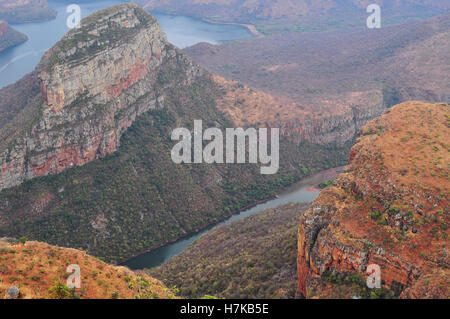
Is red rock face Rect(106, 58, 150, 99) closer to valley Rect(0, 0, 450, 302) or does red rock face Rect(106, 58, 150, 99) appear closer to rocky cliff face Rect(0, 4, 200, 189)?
rocky cliff face Rect(0, 4, 200, 189)

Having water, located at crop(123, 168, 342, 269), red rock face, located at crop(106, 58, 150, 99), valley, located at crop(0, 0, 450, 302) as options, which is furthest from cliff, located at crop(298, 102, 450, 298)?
red rock face, located at crop(106, 58, 150, 99)

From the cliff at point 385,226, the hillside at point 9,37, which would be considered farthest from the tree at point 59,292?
the hillside at point 9,37

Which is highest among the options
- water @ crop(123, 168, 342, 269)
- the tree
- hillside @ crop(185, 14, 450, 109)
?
the tree

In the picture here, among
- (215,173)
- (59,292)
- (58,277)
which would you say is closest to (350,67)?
(215,173)

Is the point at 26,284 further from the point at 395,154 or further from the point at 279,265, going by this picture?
the point at 395,154
